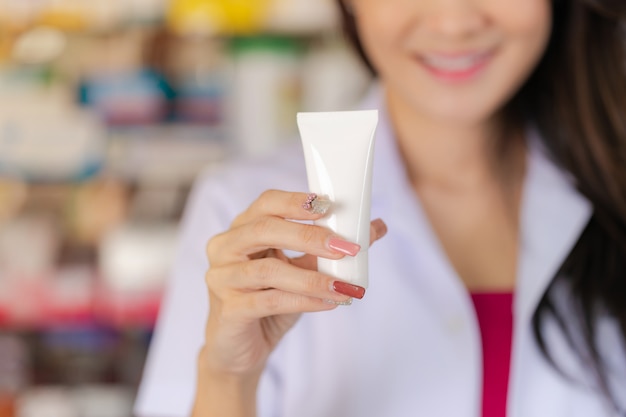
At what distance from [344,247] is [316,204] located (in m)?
0.04

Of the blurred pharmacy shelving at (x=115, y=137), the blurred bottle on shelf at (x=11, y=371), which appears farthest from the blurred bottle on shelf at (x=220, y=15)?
the blurred bottle on shelf at (x=11, y=371)

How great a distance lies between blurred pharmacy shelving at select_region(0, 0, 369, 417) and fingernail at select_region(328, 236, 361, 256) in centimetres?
102

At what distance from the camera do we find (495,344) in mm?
973

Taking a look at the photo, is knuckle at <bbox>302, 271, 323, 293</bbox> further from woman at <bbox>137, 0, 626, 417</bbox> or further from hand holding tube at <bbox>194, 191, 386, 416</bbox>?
woman at <bbox>137, 0, 626, 417</bbox>

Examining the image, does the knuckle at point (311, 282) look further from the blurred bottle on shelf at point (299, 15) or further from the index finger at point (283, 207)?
the blurred bottle on shelf at point (299, 15)

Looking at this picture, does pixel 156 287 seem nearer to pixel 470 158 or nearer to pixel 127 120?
pixel 127 120

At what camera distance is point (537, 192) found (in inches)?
42.6

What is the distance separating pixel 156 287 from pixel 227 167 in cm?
56

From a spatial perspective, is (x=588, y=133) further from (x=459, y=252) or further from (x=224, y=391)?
(x=224, y=391)

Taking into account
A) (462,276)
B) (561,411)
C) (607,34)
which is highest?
(607,34)

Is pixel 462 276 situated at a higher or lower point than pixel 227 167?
lower

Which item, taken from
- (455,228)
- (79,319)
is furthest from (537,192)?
(79,319)

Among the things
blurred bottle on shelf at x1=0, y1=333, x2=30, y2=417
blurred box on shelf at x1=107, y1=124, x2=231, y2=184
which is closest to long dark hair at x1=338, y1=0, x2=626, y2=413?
blurred box on shelf at x1=107, y1=124, x2=231, y2=184

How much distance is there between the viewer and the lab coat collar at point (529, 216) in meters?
0.99
